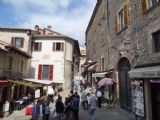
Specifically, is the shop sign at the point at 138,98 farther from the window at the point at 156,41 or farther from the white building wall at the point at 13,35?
the white building wall at the point at 13,35

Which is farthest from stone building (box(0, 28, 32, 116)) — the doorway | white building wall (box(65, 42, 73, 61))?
the doorway

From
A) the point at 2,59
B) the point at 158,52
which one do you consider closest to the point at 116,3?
the point at 158,52

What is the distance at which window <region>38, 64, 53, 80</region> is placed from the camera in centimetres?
2739

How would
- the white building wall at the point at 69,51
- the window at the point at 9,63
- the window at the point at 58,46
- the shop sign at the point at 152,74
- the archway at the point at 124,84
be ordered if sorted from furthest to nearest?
the white building wall at the point at 69,51
the window at the point at 58,46
the window at the point at 9,63
the archway at the point at 124,84
the shop sign at the point at 152,74

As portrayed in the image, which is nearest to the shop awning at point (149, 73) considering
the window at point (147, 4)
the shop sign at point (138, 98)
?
the shop sign at point (138, 98)

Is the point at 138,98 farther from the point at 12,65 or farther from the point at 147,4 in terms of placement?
the point at 12,65

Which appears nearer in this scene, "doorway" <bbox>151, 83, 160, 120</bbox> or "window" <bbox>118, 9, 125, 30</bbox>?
"doorway" <bbox>151, 83, 160, 120</bbox>

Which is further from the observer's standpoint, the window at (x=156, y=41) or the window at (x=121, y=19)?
the window at (x=121, y=19)

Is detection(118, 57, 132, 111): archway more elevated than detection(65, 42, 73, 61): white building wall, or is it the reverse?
detection(65, 42, 73, 61): white building wall

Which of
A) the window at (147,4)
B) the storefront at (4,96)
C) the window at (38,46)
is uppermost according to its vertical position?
the window at (38,46)

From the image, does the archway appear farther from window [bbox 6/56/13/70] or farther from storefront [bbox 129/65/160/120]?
window [bbox 6/56/13/70]

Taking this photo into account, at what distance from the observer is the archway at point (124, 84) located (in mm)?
13273

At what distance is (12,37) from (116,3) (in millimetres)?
16902

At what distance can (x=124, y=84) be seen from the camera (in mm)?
14000
